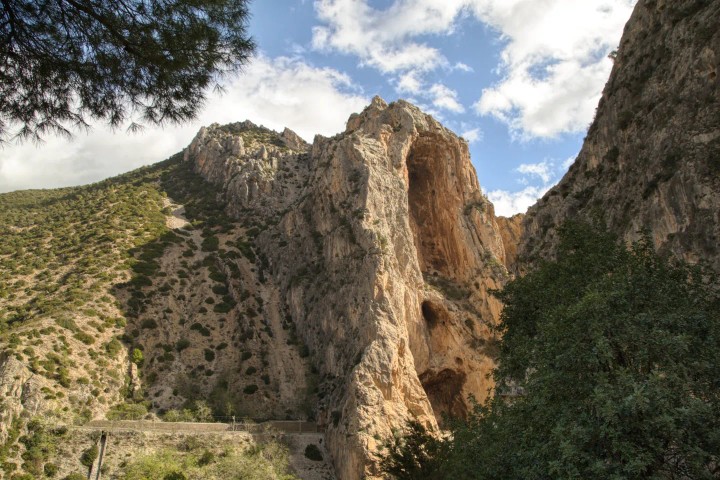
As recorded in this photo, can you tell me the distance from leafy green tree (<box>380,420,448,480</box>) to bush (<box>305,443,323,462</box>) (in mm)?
6925

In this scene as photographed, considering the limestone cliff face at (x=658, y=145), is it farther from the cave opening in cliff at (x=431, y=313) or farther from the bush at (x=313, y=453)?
the bush at (x=313, y=453)

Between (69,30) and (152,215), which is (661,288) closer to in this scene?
(69,30)

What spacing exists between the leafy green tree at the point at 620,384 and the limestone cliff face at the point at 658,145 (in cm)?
455

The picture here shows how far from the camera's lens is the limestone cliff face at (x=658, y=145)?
60.5ft

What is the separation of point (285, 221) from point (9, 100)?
5714 centimetres

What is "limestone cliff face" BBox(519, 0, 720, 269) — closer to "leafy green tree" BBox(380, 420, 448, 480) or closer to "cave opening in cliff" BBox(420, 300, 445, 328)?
"leafy green tree" BBox(380, 420, 448, 480)

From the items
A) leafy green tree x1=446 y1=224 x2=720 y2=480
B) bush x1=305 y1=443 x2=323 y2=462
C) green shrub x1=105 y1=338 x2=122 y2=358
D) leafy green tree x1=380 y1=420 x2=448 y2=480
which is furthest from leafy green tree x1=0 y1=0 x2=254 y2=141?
green shrub x1=105 y1=338 x2=122 y2=358

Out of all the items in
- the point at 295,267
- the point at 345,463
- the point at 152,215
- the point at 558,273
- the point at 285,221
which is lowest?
the point at 345,463

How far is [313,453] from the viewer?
133 feet

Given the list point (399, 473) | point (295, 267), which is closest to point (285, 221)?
point (295, 267)

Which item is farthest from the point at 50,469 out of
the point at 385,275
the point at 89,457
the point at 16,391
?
the point at 385,275

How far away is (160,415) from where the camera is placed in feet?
142

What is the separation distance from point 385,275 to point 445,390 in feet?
44.1

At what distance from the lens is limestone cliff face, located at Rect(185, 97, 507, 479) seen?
41844mm
